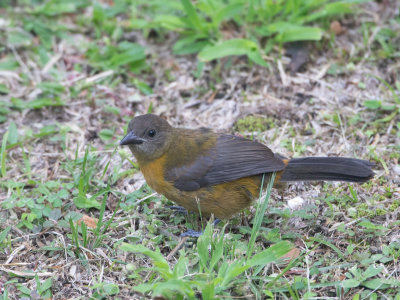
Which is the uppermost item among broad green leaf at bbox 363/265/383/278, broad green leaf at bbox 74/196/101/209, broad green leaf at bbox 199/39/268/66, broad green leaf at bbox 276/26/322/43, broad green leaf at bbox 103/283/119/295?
broad green leaf at bbox 276/26/322/43

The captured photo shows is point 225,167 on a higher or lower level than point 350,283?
higher

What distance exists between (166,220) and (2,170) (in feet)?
6.27

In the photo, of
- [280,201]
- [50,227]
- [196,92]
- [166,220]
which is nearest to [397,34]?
[196,92]

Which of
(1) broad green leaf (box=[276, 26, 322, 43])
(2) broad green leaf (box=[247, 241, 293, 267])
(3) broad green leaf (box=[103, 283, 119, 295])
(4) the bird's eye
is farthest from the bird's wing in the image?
(1) broad green leaf (box=[276, 26, 322, 43])

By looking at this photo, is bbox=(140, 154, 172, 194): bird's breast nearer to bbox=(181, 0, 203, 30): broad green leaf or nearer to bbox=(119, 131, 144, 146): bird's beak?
bbox=(119, 131, 144, 146): bird's beak

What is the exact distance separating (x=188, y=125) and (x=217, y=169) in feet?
5.31

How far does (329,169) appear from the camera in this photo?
4.89 m

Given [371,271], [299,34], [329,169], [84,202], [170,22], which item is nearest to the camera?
[371,271]

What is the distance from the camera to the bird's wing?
5.01m

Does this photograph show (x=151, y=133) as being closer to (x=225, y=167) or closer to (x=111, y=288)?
(x=225, y=167)

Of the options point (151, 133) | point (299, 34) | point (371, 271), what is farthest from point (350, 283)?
point (299, 34)

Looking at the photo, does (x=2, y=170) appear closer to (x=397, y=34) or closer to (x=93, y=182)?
(x=93, y=182)

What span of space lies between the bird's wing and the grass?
0.45 meters

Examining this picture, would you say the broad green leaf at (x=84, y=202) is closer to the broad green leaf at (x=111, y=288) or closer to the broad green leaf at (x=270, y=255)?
the broad green leaf at (x=111, y=288)
